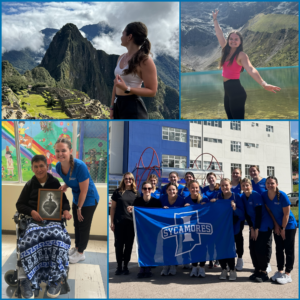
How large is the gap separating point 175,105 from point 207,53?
38.8 inches

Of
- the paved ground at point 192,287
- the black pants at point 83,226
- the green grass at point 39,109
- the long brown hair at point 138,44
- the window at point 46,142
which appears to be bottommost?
the paved ground at point 192,287

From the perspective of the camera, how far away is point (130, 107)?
3.73m

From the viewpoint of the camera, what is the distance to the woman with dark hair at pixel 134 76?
355 centimetres

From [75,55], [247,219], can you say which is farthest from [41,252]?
[75,55]

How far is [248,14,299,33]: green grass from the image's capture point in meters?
5.20

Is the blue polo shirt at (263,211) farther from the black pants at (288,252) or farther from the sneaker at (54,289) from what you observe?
the sneaker at (54,289)

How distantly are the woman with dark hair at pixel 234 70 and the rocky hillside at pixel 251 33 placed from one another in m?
0.10

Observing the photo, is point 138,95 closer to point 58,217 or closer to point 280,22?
point 58,217

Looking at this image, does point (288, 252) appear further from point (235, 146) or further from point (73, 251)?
point (235, 146)

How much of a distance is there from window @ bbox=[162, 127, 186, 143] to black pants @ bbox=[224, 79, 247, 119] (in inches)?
441

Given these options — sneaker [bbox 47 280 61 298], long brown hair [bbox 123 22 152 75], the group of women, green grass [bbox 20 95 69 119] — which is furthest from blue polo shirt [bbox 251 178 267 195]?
green grass [bbox 20 95 69 119]

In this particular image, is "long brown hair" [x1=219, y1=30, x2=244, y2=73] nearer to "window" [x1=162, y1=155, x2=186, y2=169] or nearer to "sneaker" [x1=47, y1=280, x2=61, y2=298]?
"sneaker" [x1=47, y1=280, x2=61, y2=298]

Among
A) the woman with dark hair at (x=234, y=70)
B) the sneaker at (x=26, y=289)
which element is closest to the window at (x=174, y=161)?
the woman with dark hair at (x=234, y=70)

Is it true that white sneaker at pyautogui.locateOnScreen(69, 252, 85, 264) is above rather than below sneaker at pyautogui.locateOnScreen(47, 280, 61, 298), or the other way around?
above
